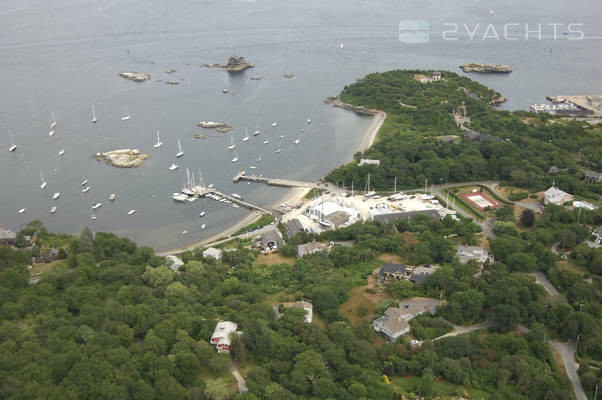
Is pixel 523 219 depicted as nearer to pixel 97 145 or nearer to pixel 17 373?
pixel 17 373

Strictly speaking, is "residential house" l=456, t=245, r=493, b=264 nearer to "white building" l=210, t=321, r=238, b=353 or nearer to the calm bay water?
"white building" l=210, t=321, r=238, b=353

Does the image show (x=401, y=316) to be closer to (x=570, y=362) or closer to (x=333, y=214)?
(x=570, y=362)

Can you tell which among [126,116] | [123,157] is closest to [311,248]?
[123,157]

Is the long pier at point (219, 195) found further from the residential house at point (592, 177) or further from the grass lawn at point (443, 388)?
the residential house at point (592, 177)

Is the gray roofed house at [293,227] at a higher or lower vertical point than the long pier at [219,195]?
lower

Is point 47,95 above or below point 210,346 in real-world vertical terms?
above

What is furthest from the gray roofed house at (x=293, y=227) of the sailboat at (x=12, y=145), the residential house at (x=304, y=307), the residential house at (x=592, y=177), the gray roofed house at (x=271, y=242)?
the sailboat at (x=12, y=145)

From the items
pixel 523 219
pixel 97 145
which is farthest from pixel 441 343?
pixel 97 145
